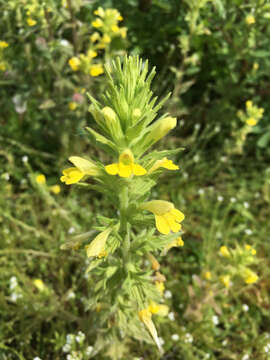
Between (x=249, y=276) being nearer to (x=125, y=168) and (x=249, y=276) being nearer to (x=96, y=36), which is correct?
(x=125, y=168)

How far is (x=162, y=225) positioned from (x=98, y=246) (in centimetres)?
33

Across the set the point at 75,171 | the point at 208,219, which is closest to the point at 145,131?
the point at 75,171

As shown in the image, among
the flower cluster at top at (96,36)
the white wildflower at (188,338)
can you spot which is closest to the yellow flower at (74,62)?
the flower cluster at top at (96,36)

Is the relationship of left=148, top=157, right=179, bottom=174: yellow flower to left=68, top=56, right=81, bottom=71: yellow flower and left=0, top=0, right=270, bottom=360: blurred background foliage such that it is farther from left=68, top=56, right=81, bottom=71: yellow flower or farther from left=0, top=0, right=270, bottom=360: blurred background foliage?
left=68, top=56, right=81, bottom=71: yellow flower

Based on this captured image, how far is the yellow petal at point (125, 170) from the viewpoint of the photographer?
142cm

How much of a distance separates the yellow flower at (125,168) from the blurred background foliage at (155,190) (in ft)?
4.44

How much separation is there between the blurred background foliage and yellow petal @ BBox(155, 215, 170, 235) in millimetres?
1154

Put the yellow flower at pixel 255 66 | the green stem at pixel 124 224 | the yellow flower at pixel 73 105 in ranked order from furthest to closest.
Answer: the yellow flower at pixel 255 66, the yellow flower at pixel 73 105, the green stem at pixel 124 224

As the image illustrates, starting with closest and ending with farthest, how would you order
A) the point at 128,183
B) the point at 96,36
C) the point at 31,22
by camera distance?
the point at 128,183
the point at 31,22
the point at 96,36

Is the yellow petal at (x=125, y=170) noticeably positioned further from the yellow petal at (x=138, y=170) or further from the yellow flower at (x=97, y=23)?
the yellow flower at (x=97, y=23)

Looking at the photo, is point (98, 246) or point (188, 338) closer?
point (98, 246)

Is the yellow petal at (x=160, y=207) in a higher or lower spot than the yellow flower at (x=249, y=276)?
higher

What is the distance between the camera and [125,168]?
146cm

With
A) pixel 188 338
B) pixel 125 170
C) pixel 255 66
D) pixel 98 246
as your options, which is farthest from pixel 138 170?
pixel 255 66
